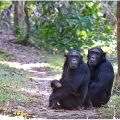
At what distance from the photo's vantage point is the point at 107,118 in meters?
5.40

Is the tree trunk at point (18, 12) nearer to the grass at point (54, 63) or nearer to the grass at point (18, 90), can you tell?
the grass at point (54, 63)

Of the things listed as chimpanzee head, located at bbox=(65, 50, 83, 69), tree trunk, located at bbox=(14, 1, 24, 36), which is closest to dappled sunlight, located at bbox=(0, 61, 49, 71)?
tree trunk, located at bbox=(14, 1, 24, 36)

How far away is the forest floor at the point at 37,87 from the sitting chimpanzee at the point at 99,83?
45cm

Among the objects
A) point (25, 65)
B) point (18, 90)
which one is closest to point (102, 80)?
point (18, 90)

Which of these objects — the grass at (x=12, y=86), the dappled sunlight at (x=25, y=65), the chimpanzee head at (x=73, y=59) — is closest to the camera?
the chimpanzee head at (x=73, y=59)

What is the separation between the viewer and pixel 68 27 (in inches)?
676

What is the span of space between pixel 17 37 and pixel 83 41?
3.24 metres

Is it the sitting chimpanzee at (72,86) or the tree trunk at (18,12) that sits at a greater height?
the tree trunk at (18,12)

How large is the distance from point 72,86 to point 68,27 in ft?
36.6

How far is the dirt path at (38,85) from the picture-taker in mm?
5582

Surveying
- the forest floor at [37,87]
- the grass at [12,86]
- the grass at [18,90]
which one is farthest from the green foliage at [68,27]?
the grass at [12,86]

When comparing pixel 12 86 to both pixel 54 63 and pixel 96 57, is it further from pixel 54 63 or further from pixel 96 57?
pixel 54 63

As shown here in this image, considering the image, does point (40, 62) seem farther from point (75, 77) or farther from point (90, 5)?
point (75, 77)

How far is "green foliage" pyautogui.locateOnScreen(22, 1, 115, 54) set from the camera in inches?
664
